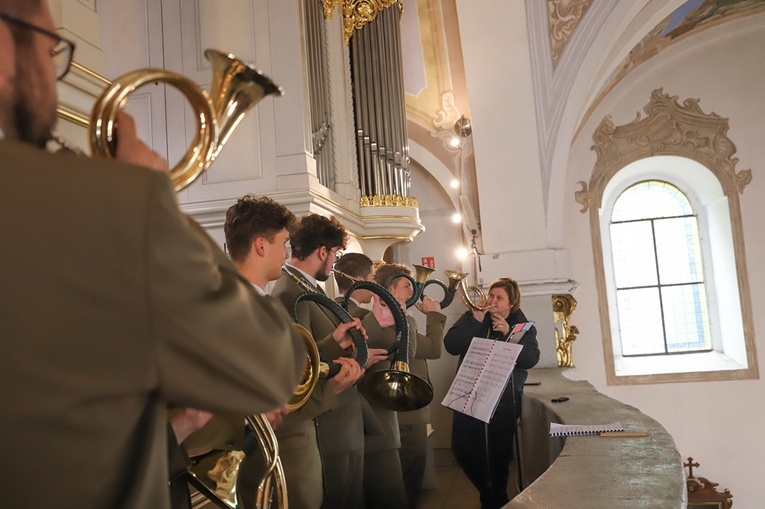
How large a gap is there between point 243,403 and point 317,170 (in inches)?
164

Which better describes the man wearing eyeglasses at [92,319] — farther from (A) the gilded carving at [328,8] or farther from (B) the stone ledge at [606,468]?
(A) the gilded carving at [328,8]

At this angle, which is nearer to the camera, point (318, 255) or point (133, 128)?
point (133, 128)

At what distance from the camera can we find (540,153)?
7.84m

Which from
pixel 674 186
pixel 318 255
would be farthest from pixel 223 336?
pixel 674 186

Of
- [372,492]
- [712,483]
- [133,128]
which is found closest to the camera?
[133,128]

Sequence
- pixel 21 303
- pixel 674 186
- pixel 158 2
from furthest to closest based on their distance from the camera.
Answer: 1. pixel 674 186
2. pixel 158 2
3. pixel 21 303

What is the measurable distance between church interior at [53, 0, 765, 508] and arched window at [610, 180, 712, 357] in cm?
3

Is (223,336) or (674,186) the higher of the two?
(674,186)

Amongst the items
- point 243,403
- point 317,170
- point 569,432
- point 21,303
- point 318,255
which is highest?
point 317,170

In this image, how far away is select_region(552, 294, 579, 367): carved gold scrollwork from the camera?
7.45 meters

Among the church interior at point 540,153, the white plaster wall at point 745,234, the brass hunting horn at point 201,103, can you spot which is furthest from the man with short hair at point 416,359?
the white plaster wall at point 745,234

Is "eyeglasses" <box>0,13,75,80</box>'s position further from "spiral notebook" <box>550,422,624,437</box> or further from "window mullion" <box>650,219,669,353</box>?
"window mullion" <box>650,219,669,353</box>

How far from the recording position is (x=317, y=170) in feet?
16.6

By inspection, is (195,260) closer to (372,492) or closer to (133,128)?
(133,128)
